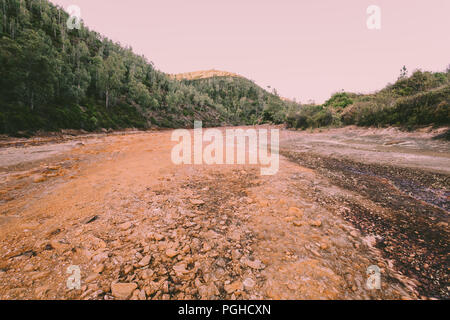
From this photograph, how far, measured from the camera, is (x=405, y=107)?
1380 cm

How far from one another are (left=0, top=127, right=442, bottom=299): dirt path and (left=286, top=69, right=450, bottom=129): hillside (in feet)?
42.8

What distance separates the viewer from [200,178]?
6438 mm

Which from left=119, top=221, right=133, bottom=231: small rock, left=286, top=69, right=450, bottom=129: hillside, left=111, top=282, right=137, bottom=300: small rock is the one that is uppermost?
left=286, top=69, right=450, bottom=129: hillside

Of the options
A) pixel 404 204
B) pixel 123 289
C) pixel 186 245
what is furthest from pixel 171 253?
pixel 404 204

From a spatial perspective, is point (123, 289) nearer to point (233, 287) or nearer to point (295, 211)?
point (233, 287)

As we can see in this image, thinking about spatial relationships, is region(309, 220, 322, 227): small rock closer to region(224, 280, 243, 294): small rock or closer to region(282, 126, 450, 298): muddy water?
region(282, 126, 450, 298): muddy water

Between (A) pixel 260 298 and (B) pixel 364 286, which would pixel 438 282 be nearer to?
(B) pixel 364 286

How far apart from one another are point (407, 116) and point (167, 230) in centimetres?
1861

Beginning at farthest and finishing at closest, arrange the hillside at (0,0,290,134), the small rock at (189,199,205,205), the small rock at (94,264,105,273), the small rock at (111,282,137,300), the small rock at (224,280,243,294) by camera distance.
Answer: the hillside at (0,0,290,134)
the small rock at (189,199,205,205)
the small rock at (94,264,105,273)
the small rock at (224,280,243,294)
the small rock at (111,282,137,300)

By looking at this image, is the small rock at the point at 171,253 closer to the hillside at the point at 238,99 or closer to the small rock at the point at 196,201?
the small rock at the point at 196,201

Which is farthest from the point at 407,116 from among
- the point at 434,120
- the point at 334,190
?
the point at 334,190

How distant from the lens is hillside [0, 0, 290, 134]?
22750 millimetres

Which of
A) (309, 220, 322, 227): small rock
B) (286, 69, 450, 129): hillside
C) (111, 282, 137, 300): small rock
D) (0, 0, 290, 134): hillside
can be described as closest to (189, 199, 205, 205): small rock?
(111, 282, 137, 300): small rock

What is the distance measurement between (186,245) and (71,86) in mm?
44075
